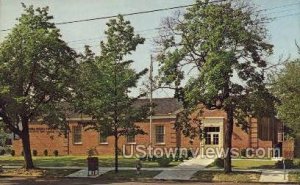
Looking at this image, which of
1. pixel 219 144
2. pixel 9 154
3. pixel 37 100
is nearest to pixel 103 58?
pixel 37 100

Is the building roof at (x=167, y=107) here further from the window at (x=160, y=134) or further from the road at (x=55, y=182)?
the road at (x=55, y=182)

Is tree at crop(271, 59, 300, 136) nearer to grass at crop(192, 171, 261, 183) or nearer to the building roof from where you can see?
grass at crop(192, 171, 261, 183)

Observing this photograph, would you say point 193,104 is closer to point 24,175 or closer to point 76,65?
point 76,65

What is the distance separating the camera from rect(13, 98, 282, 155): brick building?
4516cm

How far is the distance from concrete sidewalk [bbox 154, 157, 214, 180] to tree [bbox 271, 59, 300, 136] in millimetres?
6239

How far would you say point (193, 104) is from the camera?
29781 millimetres

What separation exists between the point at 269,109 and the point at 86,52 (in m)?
11.5

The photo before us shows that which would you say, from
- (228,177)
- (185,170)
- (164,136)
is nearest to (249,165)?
(185,170)

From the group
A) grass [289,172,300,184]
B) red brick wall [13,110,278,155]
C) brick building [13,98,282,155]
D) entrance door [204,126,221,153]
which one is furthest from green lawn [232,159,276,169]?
entrance door [204,126,221,153]

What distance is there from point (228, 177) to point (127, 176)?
5686mm

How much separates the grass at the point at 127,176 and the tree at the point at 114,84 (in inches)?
75.8

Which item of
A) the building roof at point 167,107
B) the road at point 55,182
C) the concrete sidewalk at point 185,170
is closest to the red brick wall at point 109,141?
the building roof at point 167,107

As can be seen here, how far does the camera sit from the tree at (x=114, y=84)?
104 feet

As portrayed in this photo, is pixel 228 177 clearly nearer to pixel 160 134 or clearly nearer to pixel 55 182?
pixel 55 182
